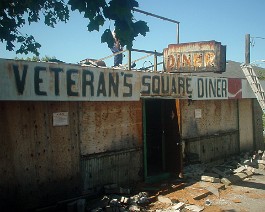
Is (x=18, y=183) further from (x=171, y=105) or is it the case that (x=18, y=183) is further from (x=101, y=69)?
(x=171, y=105)

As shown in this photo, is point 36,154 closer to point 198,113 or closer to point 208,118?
point 198,113

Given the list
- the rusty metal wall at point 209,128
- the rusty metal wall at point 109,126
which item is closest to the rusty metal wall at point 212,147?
the rusty metal wall at point 209,128

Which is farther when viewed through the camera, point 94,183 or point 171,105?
point 171,105

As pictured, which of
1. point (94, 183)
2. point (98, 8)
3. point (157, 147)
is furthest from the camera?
point (157, 147)

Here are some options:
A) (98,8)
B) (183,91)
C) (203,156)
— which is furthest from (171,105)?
(98,8)

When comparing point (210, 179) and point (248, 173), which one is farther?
point (248, 173)

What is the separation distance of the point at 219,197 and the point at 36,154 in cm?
502

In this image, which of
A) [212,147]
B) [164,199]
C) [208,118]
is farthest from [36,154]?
[212,147]

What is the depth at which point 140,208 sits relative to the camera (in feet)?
22.4

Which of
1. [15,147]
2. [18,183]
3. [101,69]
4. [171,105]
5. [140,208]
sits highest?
[101,69]

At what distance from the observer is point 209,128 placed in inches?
451

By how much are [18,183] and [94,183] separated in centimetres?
204

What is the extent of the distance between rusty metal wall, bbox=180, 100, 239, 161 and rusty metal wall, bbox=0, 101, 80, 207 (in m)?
4.59

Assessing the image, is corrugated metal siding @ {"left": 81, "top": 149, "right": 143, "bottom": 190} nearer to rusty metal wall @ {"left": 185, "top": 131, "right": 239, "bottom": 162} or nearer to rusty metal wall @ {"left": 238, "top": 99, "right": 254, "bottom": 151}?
rusty metal wall @ {"left": 185, "top": 131, "right": 239, "bottom": 162}
